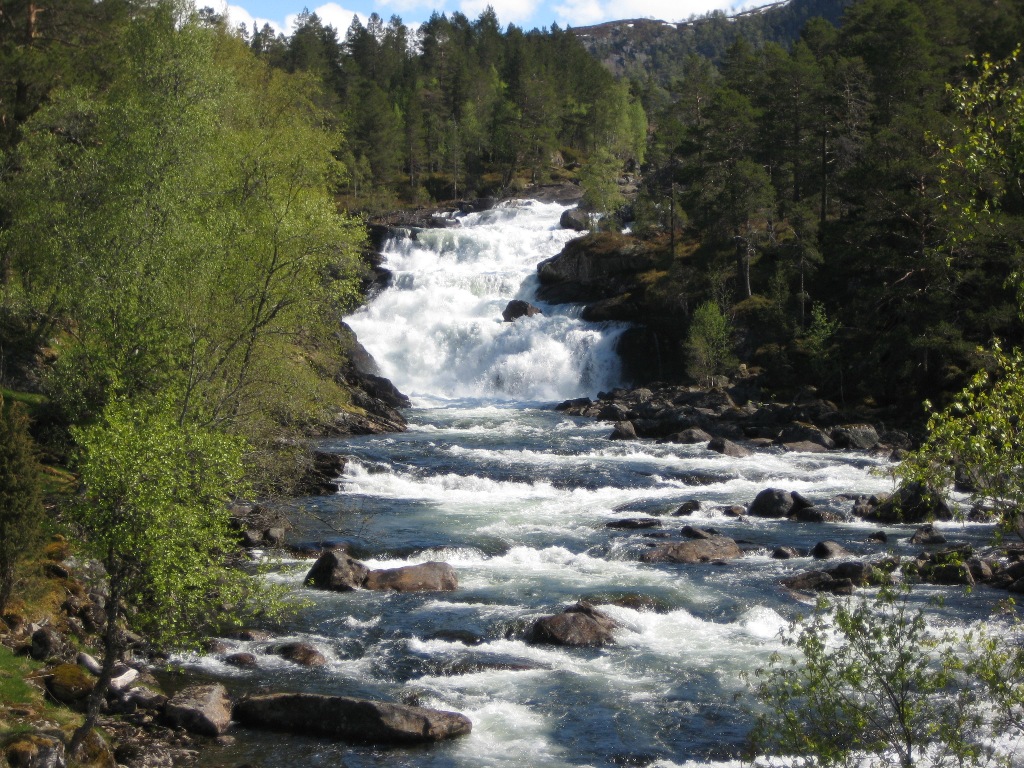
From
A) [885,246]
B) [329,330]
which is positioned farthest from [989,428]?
[885,246]

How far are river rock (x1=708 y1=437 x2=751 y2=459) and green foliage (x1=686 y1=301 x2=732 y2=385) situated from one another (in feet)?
47.2

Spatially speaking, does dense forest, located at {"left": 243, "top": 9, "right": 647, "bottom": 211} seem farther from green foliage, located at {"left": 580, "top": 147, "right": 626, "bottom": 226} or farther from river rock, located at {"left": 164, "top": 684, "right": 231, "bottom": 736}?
river rock, located at {"left": 164, "top": 684, "right": 231, "bottom": 736}

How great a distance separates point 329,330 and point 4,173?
9.83 m

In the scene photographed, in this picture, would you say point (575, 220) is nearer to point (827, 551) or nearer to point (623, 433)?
point (623, 433)

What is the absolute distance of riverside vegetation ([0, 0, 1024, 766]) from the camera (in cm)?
1105

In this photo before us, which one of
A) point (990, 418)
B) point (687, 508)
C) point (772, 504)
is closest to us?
point (990, 418)

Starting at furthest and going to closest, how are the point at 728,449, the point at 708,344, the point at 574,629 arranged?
1. the point at 708,344
2. the point at 728,449
3. the point at 574,629

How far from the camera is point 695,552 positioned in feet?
78.7

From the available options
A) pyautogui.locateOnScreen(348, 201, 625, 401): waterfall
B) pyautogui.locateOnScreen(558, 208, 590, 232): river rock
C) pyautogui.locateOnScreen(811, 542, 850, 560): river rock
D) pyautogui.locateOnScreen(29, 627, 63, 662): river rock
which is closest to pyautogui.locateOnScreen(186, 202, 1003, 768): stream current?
pyautogui.locateOnScreen(811, 542, 850, 560): river rock

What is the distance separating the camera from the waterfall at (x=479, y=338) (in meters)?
58.8

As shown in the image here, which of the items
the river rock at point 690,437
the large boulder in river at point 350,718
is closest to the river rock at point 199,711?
the large boulder in river at point 350,718

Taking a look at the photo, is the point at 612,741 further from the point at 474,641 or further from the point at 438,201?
the point at 438,201

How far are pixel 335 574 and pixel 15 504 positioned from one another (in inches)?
336

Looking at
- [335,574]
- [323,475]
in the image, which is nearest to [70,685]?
[335,574]
